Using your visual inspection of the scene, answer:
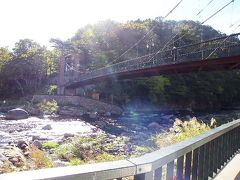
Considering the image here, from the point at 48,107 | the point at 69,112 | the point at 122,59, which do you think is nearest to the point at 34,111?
the point at 48,107

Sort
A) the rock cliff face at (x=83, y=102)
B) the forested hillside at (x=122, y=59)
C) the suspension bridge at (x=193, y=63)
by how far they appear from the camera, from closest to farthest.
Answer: the suspension bridge at (x=193, y=63), the rock cliff face at (x=83, y=102), the forested hillside at (x=122, y=59)

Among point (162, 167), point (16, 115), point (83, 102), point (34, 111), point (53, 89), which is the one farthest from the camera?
point (53, 89)

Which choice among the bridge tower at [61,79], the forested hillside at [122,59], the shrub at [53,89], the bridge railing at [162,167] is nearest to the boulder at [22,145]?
the bridge railing at [162,167]

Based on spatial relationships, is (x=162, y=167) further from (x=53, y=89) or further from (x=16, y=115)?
(x=53, y=89)

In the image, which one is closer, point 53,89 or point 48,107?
point 48,107

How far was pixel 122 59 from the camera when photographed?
3678cm

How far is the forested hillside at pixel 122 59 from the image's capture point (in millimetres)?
34406

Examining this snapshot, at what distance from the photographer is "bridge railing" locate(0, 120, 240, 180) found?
0.94m

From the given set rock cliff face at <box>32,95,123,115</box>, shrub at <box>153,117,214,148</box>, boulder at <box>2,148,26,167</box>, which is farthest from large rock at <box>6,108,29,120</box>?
shrub at <box>153,117,214,148</box>

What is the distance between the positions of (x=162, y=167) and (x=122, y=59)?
35.6 meters

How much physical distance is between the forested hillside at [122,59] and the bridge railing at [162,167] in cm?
3071

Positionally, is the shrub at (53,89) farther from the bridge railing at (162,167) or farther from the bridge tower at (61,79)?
the bridge railing at (162,167)

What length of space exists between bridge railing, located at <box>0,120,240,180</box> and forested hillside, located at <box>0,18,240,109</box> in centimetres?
3071

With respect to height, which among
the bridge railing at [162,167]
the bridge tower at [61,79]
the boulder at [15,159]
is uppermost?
the bridge tower at [61,79]
